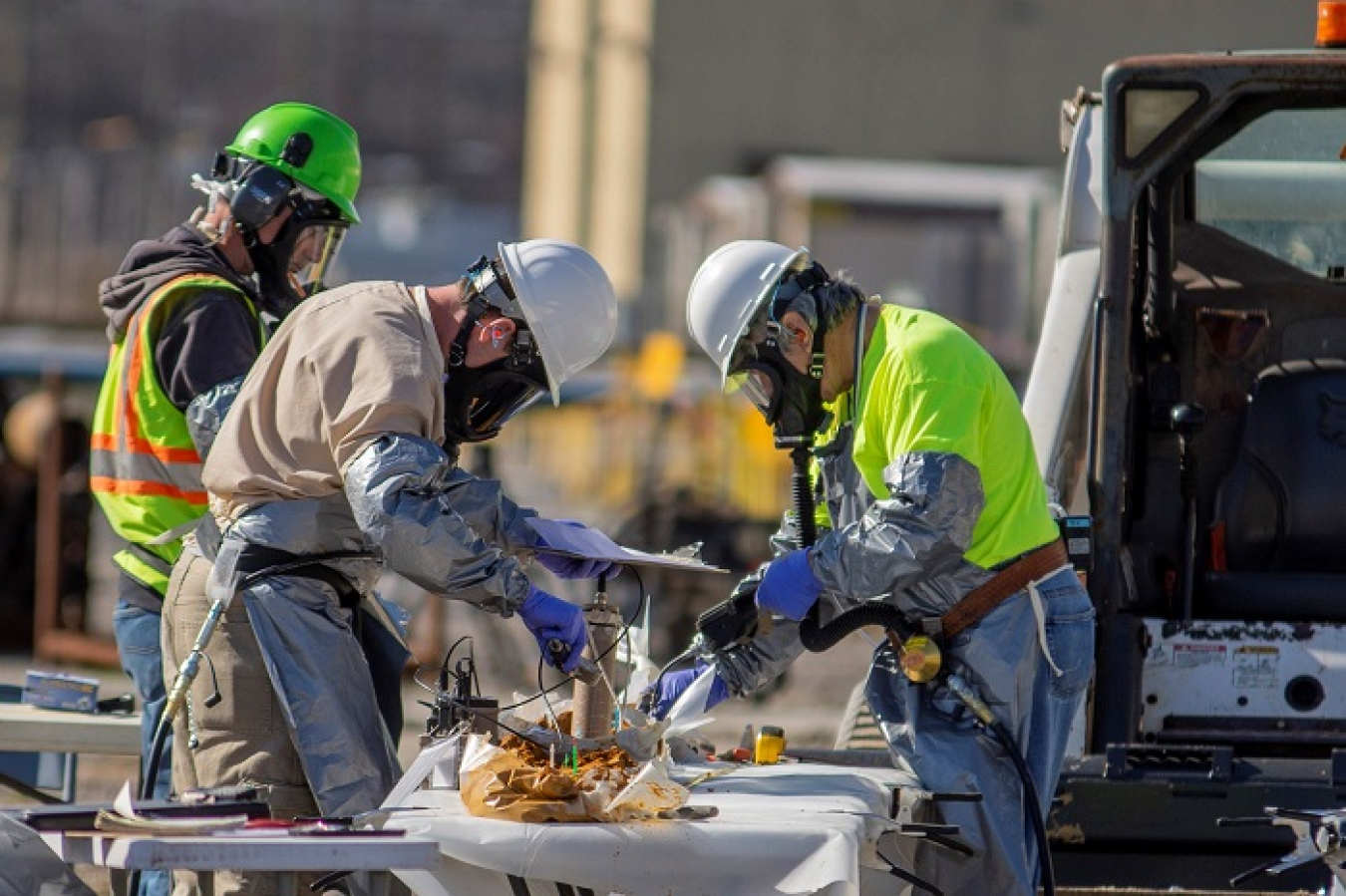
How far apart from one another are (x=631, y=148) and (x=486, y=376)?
3105 centimetres

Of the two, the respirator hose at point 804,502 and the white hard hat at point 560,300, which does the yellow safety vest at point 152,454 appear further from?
the respirator hose at point 804,502

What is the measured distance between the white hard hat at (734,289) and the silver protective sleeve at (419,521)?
82 cm

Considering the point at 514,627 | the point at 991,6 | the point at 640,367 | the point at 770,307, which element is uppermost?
the point at 991,6

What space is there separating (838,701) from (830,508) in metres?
8.14

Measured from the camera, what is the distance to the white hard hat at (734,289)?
510 centimetres

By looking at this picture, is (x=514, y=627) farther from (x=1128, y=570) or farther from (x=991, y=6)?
(x=991, y=6)

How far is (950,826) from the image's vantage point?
461 cm

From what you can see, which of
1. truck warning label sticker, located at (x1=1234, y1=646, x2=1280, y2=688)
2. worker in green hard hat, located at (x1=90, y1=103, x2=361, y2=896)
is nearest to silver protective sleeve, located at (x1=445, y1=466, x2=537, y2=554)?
worker in green hard hat, located at (x1=90, y1=103, x2=361, y2=896)

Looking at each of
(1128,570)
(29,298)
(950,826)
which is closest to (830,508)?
(950,826)

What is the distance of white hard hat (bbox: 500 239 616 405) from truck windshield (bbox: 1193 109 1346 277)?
2.62 m

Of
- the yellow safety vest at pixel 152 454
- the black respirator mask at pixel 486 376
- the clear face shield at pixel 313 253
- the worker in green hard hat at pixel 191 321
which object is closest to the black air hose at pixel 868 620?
the black respirator mask at pixel 486 376

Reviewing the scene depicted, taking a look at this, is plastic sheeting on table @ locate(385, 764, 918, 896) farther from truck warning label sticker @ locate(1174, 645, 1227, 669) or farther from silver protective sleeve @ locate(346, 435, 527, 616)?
truck warning label sticker @ locate(1174, 645, 1227, 669)

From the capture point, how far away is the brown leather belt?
5.02 m

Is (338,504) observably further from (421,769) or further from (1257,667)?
(1257,667)
